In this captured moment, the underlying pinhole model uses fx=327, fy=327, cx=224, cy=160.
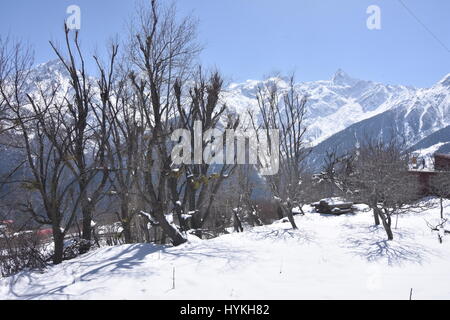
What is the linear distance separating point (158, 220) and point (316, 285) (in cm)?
524

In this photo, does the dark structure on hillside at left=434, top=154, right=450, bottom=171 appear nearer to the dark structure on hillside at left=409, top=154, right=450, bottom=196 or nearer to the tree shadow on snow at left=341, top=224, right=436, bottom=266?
the dark structure on hillside at left=409, top=154, right=450, bottom=196

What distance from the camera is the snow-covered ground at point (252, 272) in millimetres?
5203

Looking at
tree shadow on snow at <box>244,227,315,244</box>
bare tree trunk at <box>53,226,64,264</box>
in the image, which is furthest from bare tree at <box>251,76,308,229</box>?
bare tree trunk at <box>53,226,64,264</box>

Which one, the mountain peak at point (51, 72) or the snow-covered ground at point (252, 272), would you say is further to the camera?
the mountain peak at point (51, 72)

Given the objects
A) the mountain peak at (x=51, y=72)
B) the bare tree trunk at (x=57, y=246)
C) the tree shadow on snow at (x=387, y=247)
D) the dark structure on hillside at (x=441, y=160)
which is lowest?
the tree shadow on snow at (x=387, y=247)

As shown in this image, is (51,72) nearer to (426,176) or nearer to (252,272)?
(252,272)

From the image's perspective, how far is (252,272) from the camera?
6328 mm

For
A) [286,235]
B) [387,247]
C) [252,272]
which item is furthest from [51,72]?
[387,247]

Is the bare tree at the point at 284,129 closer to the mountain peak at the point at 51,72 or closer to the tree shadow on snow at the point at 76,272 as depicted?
the tree shadow on snow at the point at 76,272

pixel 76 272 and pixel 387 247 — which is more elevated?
pixel 76 272

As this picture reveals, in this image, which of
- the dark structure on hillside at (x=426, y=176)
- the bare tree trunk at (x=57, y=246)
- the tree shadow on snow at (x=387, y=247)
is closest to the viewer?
the bare tree trunk at (x=57, y=246)

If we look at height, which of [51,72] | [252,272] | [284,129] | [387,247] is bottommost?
[387,247]

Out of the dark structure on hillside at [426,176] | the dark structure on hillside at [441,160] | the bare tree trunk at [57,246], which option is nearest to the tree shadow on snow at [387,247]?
the bare tree trunk at [57,246]
